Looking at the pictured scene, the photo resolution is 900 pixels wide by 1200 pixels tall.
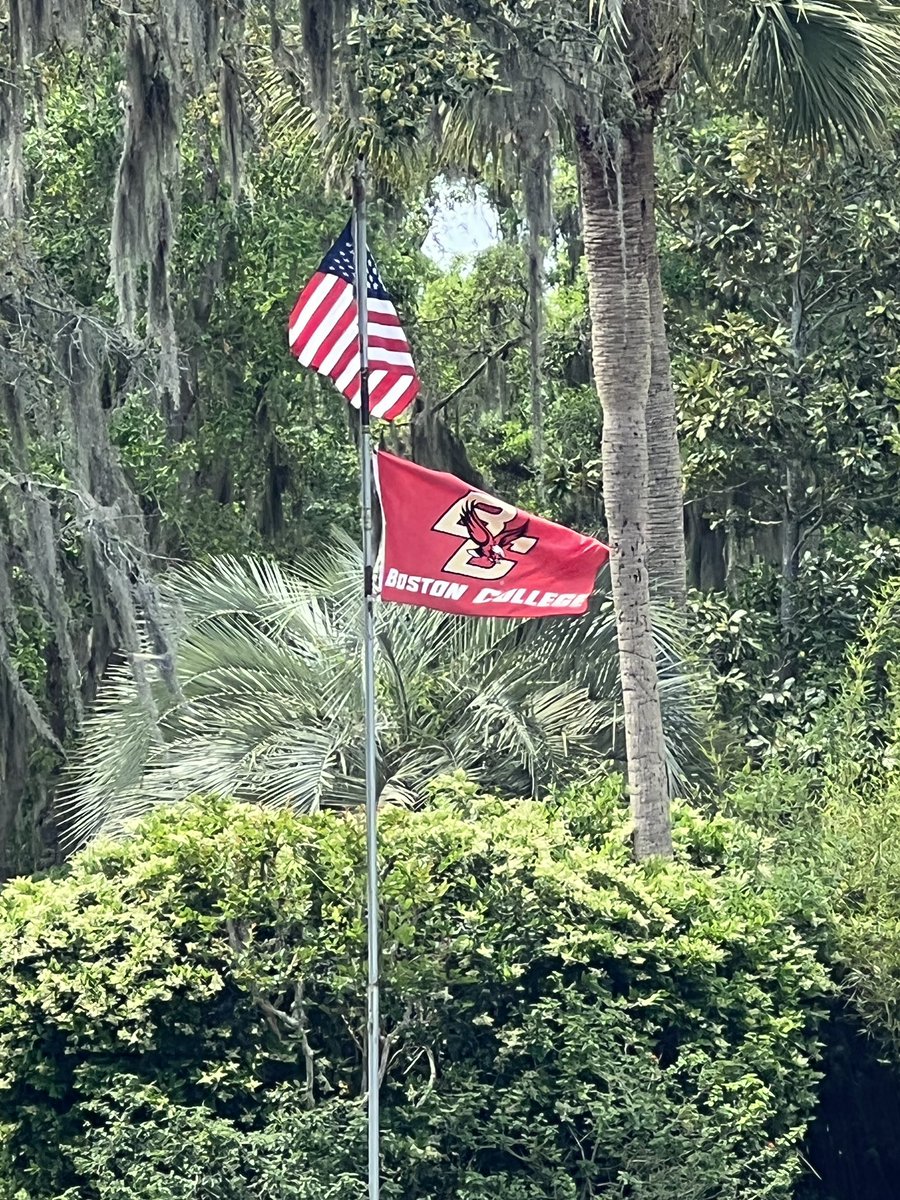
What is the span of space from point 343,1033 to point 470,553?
2601 millimetres

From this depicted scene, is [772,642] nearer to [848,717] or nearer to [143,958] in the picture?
[848,717]

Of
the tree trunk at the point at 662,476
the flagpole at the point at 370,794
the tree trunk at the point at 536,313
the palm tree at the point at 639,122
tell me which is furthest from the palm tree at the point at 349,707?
the flagpole at the point at 370,794

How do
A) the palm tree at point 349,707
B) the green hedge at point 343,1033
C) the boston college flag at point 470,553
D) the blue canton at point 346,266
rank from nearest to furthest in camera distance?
the green hedge at point 343,1033, the boston college flag at point 470,553, the blue canton at point 346,266, the palm tree at point 349,707

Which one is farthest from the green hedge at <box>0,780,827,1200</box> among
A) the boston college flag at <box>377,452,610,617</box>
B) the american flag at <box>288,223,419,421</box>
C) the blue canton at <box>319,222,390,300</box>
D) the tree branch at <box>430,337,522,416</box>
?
the tree branch at <box>430,337,522,416</box>

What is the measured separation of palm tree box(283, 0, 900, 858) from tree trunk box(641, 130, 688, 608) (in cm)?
1

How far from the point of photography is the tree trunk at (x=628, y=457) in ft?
39.4

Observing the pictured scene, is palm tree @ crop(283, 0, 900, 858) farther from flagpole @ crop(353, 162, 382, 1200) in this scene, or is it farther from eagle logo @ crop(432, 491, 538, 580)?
eagle logo @ crop(432, 491, 538, 580)

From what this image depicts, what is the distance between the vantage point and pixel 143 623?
1300cm

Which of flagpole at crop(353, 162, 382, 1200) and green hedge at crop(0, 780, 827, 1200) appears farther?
green hedge at crop(0, 780, 827, 1200)

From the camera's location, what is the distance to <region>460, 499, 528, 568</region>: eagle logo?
1038 centimetres

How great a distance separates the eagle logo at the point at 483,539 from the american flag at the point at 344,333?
0.78 metres

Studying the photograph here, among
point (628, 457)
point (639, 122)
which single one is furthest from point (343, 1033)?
point (639, 122)

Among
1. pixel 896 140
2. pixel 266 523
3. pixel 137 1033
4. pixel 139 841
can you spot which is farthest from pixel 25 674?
pixel 896 140

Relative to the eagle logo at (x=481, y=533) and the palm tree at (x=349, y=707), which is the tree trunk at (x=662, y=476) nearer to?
the palm tree at (x=349, y=707)
